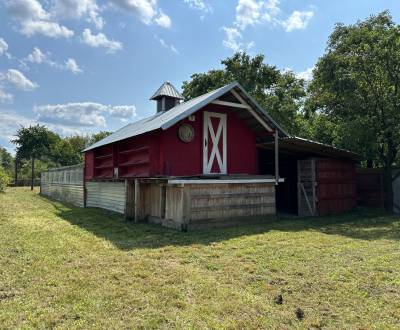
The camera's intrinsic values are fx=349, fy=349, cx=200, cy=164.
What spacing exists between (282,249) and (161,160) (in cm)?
515

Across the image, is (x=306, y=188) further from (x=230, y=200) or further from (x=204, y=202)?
(x=204, y=202)

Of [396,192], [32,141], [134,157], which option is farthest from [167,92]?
[32,141]

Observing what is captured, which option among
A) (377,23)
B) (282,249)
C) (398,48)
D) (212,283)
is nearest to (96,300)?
(212,283)

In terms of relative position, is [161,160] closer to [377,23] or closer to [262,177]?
[262,177]

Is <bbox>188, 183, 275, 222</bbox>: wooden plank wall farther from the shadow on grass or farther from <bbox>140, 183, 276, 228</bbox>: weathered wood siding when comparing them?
the shadow on grass

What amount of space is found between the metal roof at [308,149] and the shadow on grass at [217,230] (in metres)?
2.46

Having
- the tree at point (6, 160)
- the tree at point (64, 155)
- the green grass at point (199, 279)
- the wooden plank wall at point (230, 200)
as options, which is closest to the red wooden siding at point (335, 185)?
the wooden plank wall at point (230, 200)

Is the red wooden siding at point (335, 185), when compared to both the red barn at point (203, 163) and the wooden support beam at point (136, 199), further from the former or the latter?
the wooden support beam at point (136, 199)

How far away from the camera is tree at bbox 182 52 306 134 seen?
22.9 meters

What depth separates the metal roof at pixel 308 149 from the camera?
12219mm

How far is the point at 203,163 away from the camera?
11.6 m

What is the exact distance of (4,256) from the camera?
20.8ft

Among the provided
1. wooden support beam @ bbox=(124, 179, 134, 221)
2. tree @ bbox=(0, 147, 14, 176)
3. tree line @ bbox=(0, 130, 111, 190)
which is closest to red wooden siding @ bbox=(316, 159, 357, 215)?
wooden support beam @ bbox=(124, 179, 134, 221)

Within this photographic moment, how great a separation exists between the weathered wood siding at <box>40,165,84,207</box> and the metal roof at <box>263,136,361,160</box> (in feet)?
34.5
